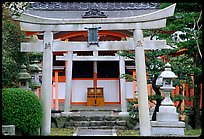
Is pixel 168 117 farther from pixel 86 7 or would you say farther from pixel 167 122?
pixel 86 7

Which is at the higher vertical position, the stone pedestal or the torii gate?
the torii gate

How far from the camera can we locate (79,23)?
→ 7238mm

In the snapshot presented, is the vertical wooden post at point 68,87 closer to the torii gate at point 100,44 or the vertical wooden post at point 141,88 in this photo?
the torii gate at point 100,44

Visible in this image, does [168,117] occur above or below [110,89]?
below

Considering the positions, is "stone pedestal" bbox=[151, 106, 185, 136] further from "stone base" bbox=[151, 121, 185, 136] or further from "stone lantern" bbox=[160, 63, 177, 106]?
"stone lantern" bbox=[160, 63, 177, 106]

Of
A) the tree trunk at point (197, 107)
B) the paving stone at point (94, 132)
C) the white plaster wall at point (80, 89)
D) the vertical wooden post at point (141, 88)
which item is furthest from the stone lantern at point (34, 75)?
the white plaster wall at point (80, 89)

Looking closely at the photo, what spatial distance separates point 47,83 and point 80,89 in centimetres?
721

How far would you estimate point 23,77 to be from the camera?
7.79 meters

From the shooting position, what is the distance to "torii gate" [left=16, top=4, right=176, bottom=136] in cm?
708

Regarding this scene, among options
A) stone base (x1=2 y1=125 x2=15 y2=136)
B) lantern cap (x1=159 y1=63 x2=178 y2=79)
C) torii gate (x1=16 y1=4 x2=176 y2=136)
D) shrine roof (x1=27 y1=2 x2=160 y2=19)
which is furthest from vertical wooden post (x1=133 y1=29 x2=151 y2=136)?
shrine roof (x1=27 y1=2 x2=160 y2=19)

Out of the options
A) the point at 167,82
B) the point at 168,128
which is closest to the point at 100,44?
the point at 167,82

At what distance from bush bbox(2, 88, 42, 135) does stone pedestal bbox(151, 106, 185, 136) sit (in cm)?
253

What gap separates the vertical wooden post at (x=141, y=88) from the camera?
22.7ft

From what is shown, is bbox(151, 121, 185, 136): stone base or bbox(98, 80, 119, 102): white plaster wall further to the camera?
bbox(98, 80, 119, 102): white plaster wall
